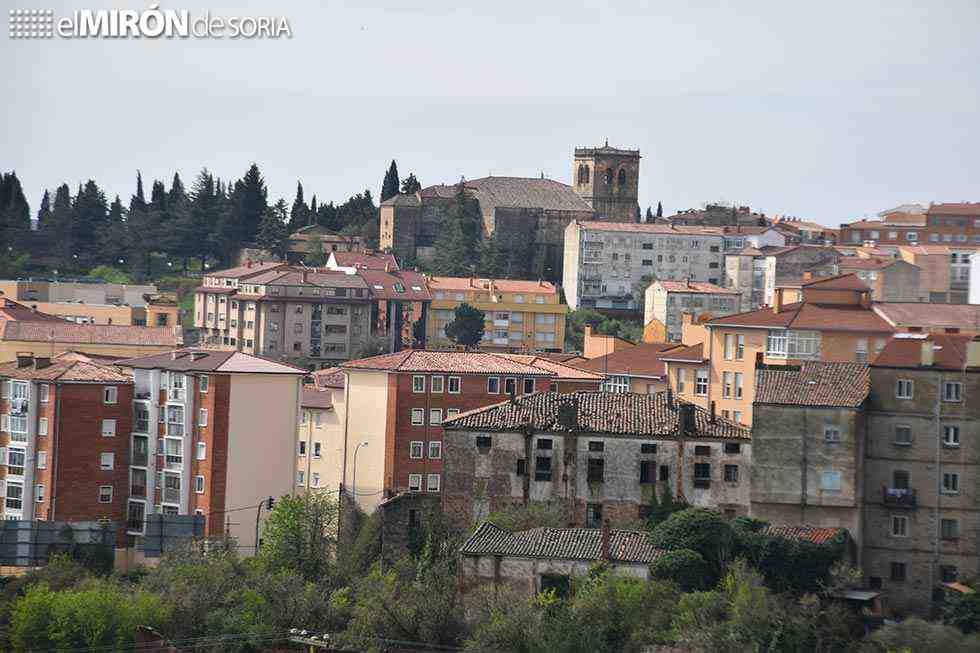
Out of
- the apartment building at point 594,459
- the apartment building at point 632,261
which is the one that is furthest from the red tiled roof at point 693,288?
Result: the apartment building at point 594,459

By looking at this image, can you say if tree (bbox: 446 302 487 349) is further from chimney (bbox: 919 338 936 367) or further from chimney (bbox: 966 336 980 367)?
chimney (bbox: 966 336 980 367)

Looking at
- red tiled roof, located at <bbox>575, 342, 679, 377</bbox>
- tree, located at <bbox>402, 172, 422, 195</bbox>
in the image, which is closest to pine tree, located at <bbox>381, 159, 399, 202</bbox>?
tree, located at <bbox>402, 172, 422, 195</bbox>

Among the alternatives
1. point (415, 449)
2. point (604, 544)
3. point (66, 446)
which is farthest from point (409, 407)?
point (604, 544)

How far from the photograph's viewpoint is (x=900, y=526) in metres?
52.6

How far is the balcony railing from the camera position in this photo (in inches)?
2066

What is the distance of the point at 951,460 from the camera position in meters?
52.2

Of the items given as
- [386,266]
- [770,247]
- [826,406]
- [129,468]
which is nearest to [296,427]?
[129,468]

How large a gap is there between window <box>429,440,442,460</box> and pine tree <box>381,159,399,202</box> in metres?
84.3

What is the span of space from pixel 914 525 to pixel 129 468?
91.6ft

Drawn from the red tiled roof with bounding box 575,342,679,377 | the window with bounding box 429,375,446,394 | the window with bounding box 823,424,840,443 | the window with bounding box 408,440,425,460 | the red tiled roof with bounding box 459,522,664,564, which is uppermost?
the red tiled roof with bounding box 575,342,679,377

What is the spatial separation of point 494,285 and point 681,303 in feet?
39.2

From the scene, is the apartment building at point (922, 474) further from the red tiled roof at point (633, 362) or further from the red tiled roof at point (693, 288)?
the red tiled roof at point (693, 288)

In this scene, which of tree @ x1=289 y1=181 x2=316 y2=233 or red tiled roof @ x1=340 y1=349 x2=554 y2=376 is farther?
tree @ x1=289 y1=181 x2=316 y2=233

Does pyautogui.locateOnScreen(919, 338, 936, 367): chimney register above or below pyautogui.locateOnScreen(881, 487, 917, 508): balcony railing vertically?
above
